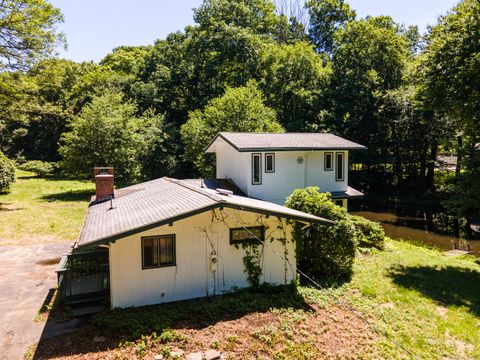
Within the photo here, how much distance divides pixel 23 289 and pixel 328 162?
51.2 ft

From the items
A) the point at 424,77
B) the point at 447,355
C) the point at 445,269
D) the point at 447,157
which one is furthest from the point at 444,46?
the point at 447,157

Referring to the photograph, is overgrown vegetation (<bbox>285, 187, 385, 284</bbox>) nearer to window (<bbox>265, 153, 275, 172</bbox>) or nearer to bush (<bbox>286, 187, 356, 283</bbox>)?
bush (<bbox>286, 187, 356, 283</bbox>)

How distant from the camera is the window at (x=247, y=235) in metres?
10.9

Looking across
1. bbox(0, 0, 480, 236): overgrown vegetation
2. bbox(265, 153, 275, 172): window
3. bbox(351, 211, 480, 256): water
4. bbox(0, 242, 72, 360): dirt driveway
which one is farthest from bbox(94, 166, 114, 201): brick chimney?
bbox(351, 211, 480, 256): water

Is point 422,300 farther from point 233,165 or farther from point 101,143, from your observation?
point 101,143

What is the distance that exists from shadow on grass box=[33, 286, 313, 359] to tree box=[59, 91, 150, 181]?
2207 cm

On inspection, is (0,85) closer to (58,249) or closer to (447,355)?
(58,249)

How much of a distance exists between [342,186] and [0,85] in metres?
22.8

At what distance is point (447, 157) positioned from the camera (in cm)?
4416

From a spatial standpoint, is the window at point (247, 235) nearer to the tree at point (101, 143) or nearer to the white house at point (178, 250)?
the white house at point (178, 250)

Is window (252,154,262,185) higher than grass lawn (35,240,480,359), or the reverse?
window (252,154,262,185)

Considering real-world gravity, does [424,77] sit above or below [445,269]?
above

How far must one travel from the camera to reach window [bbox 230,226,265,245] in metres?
10.9

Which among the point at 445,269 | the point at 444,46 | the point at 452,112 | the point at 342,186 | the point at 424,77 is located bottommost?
the point at 445,269
